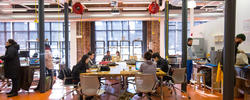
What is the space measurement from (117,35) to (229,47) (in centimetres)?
1020

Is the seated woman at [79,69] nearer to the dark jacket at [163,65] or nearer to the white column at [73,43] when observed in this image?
the dark jacket at [163,65]

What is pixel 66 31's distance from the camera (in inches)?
277

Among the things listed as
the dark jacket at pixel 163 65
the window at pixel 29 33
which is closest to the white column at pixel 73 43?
the window at pixel 29 33

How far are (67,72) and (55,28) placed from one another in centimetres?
947

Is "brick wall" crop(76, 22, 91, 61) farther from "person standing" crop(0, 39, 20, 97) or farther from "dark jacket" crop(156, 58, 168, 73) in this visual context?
"dark jacket" crop(156, 58, 168, 73)

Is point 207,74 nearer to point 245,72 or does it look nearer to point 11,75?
point 245,72

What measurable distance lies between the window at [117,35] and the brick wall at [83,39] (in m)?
0.62

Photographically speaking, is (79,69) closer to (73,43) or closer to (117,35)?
(73,43)

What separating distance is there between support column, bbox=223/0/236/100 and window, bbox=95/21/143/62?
955 cm

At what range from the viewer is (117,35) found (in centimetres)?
1272

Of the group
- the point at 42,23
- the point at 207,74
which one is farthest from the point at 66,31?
the point at 207,74

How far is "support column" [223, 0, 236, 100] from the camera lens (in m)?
2.83

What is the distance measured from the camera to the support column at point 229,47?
2.83m

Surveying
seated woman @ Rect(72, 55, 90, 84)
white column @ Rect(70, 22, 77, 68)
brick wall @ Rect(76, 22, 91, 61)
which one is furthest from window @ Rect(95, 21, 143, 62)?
seated woman @ Rect(72, 55, 90, 84)
